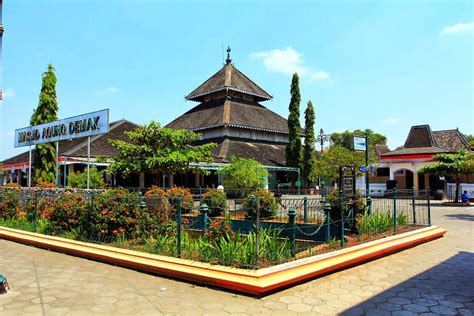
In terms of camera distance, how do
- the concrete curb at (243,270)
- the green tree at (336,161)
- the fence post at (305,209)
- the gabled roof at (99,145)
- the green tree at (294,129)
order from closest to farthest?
the concrete curb at (243,270) → the fence post at (305,209) → the gabled roof at (99,145) → the green tree at (336,161) → the green tree at (294,129)

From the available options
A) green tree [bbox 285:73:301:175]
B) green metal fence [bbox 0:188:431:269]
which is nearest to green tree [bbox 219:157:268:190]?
green metal fence [bbox 0:188:431:269]

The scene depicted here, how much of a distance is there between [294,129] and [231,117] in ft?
21.7

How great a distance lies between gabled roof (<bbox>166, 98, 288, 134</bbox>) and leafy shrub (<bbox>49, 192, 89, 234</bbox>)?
26296 millimetres

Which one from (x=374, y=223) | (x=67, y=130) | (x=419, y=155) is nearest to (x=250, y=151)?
(x=419, y=155)

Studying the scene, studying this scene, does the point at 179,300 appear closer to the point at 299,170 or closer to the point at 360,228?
the point at 360,228

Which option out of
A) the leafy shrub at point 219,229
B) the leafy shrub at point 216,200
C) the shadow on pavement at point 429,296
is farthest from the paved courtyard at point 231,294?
the leafy shrub at point 216,200

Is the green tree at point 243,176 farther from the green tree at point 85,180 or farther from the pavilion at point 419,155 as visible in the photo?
the pavilion at point 419,155

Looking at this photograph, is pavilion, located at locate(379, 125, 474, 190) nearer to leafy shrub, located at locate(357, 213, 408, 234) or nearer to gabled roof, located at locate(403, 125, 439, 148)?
gabled roof, located at locate(403, 125, 439, 148)

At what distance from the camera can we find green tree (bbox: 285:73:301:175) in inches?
1510

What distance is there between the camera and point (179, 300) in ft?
17.7

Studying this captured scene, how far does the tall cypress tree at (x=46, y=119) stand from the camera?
78.6ft

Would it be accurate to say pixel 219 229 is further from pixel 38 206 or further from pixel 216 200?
pixel 38 206

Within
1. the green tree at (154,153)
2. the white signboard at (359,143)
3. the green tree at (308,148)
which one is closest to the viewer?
the green tree at (154,153)

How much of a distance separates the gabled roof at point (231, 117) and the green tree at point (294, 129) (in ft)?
6.74
